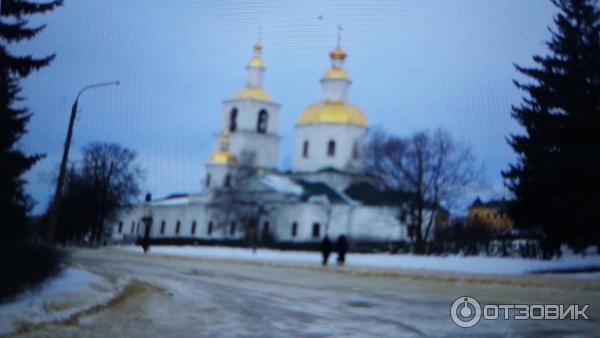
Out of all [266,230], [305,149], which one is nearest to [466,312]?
[266,230]

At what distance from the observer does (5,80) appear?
523 cm

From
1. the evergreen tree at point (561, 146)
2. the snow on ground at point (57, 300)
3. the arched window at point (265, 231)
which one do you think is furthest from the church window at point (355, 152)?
the evergreen tree at point (561, 146)

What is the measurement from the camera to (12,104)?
5.06 meters

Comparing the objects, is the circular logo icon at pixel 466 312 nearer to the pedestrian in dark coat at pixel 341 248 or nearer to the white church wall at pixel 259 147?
the pedestrian in dark coat at pixel 341 248

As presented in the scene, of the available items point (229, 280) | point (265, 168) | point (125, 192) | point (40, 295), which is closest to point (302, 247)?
point (265, 168)

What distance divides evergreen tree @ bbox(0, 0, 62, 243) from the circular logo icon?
11.3 ft

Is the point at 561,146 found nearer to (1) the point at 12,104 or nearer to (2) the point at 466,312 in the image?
(2) the point at 466,312

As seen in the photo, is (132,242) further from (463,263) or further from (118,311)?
(463,263)

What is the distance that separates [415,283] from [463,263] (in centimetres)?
68

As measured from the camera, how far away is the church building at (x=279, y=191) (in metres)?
7.95

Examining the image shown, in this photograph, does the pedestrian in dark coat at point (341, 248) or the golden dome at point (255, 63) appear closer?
the golden dome at point (255, 63)

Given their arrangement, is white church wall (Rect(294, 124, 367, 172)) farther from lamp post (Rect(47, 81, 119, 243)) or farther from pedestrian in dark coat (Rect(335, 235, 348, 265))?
lamp post (Rect(47, 81, 119, 243))

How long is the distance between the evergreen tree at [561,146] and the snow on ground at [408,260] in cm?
28

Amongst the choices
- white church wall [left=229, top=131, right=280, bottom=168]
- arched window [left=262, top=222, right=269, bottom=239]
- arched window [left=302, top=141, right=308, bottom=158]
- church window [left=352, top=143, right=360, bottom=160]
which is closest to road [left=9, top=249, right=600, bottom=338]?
white church wall [left=229, top=131, right=280, bottom=168]
